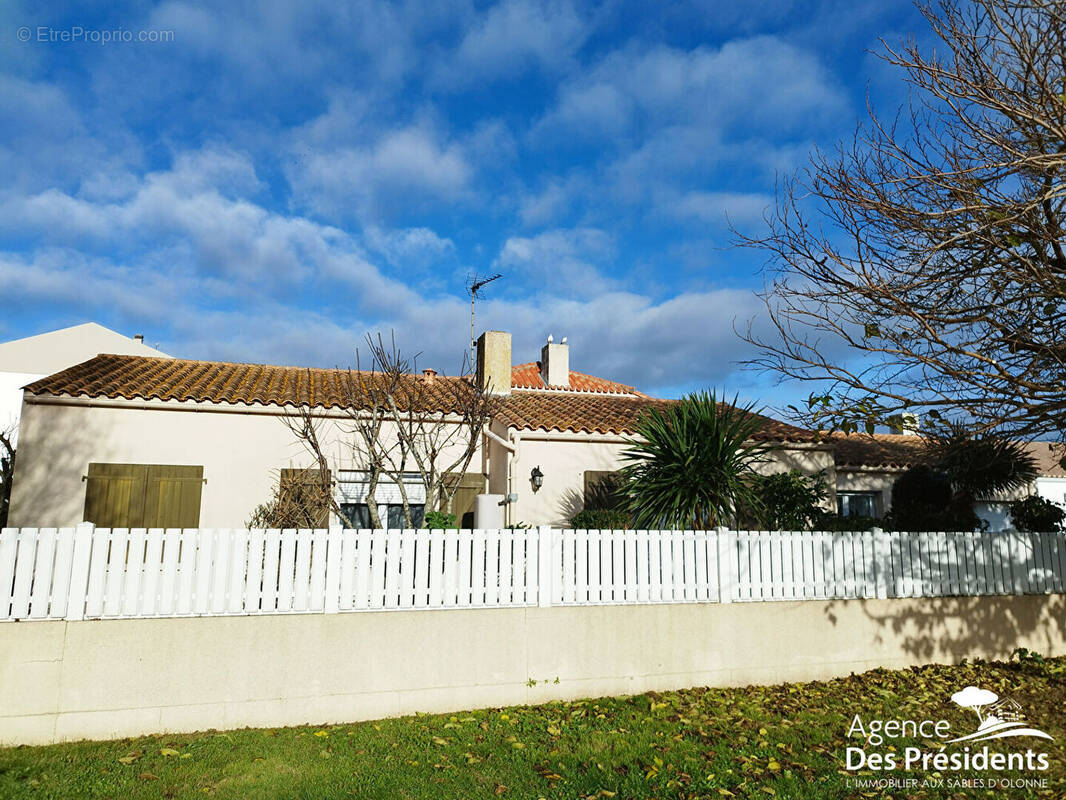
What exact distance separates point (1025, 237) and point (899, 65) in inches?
80.9

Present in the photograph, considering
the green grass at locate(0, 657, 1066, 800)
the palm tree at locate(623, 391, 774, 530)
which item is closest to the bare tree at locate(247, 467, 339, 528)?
the palm tree at locate(623, 391, 774, 530)

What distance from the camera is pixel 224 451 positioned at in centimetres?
1163

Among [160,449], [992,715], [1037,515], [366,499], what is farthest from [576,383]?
[992,715]

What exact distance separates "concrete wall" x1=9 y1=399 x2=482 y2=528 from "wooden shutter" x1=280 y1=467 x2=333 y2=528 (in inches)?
7.3

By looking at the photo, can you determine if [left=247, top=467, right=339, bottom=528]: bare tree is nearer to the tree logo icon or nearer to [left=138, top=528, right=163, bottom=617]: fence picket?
[left=138, top=528, right=163, bottom=617]: fence picket

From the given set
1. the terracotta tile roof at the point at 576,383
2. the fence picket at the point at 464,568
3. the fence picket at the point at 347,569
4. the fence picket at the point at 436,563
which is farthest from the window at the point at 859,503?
the fence picket at the point at 347,569

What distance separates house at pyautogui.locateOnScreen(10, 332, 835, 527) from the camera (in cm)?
1082

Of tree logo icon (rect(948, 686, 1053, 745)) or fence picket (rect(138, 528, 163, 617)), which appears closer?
tree logo icon (rect(948, 686, 1053, 745))

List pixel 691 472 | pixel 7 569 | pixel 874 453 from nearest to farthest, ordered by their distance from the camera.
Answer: pixel 7 569, pixel 691 472, pixel 874 453

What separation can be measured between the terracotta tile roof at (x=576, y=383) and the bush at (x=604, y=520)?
10868 mm

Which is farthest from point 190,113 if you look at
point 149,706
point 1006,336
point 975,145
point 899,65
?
point 1006,336

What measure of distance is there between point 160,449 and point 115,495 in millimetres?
961

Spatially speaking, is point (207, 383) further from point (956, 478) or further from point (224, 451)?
point (956, 478)

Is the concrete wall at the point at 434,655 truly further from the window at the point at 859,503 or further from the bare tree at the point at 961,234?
the window at the point at 859,503
